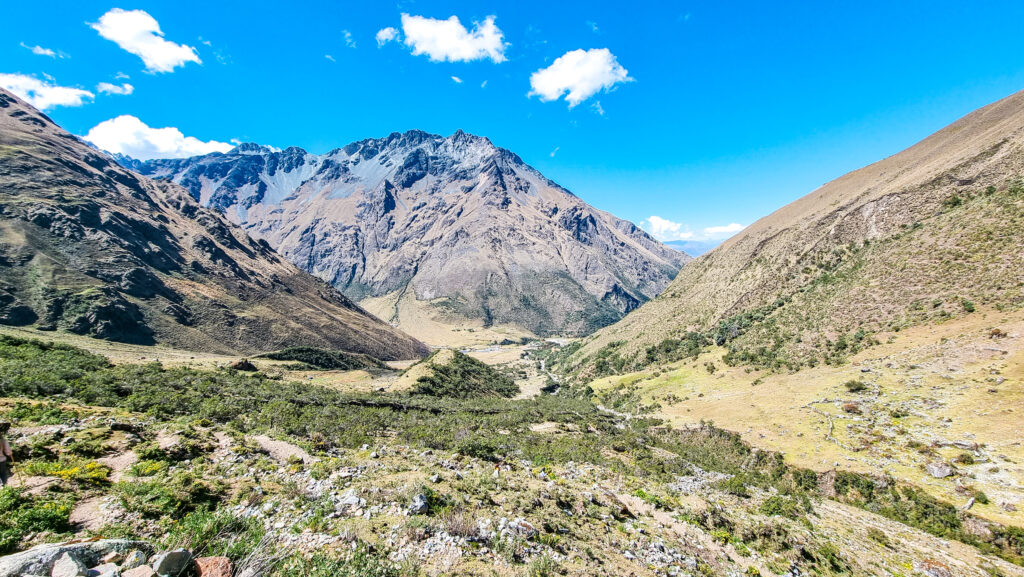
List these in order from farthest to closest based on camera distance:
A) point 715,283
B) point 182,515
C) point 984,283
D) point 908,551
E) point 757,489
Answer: point 715,283, point 984,283, point 757,489, point 908,551, point 182,515

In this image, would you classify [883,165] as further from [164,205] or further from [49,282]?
[164,205]

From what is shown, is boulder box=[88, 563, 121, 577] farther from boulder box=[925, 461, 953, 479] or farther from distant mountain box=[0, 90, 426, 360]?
distant mountain box=[0, 90, 426, 360]

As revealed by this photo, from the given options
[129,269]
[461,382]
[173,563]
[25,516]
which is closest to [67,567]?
[173,563]

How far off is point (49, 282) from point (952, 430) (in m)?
151

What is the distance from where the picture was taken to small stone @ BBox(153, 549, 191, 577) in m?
6.60

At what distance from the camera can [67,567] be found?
6141 mm

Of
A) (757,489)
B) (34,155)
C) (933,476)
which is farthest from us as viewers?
(34,155)

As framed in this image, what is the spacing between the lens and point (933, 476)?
86.3ft

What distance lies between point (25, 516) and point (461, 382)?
69535 millimetres

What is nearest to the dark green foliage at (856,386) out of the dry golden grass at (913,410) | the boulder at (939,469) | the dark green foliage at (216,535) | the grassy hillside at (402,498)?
the dry golden grass at (913,410)

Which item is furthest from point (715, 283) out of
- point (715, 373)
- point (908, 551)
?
point (908, 551)

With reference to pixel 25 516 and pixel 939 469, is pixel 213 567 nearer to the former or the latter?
pixel 25 516

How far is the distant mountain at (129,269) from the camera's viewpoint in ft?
269

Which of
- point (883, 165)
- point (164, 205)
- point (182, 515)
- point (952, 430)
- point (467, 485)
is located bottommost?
point (952, 430)
